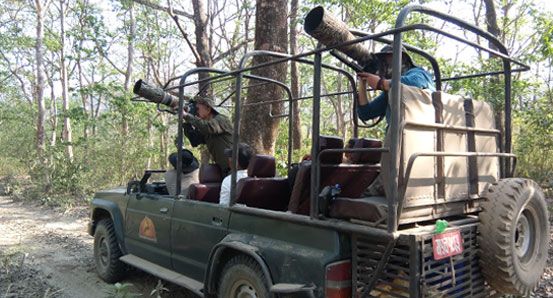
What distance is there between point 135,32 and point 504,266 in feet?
58.9

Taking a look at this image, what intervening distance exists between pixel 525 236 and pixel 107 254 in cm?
438

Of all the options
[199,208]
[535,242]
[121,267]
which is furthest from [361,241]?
[121,267]

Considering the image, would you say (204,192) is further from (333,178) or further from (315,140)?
(315,140)

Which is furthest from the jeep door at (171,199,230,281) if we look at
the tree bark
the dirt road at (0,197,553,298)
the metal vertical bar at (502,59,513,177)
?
the tree bark

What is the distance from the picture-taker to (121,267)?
210 inches

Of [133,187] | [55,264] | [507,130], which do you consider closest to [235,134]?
[133,187]

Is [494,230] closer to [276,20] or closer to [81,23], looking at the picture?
[276,20]

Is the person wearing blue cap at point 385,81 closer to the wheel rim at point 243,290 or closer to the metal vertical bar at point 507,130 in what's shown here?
the metal vertical bar at point 507,130

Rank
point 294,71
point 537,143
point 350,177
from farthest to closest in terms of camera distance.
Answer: point 294,71 → point 537,143 → point 350,177

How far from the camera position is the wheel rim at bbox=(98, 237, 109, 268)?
5488mm

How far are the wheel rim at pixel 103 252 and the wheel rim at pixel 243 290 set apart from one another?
2.52 metres

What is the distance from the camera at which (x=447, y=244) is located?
9.01ft

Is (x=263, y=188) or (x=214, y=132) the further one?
(x=214, y=132)

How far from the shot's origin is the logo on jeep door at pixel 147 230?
4625 millimetres
